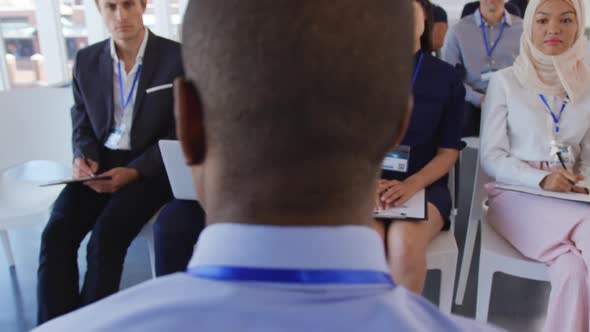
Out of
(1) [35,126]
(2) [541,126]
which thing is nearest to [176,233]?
(1) [35,126]

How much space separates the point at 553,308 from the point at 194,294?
1607mm

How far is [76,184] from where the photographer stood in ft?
6.96

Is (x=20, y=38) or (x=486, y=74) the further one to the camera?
(x=20, y=38)

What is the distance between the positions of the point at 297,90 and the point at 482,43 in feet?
10.1

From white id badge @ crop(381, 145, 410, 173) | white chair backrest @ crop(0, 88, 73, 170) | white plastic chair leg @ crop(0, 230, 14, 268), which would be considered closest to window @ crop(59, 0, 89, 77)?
white chair backrest @ crop(0, 88, 73, 170)

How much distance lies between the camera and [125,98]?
220cm

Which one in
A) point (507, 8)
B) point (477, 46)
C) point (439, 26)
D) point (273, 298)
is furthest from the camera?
point (507, 8)

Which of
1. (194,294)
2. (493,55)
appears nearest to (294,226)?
(194,294)

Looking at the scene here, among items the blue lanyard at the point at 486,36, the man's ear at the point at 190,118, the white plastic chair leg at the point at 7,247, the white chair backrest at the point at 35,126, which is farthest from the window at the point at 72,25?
the man's ear at the point at 190,118

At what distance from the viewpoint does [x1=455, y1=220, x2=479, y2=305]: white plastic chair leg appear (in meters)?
2.16

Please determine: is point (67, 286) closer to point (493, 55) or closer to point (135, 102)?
point (135, 102)

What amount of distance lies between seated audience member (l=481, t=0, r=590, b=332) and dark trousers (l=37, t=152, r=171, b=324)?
1.33m

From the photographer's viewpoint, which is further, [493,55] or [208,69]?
[493,55]

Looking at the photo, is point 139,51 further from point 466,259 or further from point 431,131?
point 466,259
